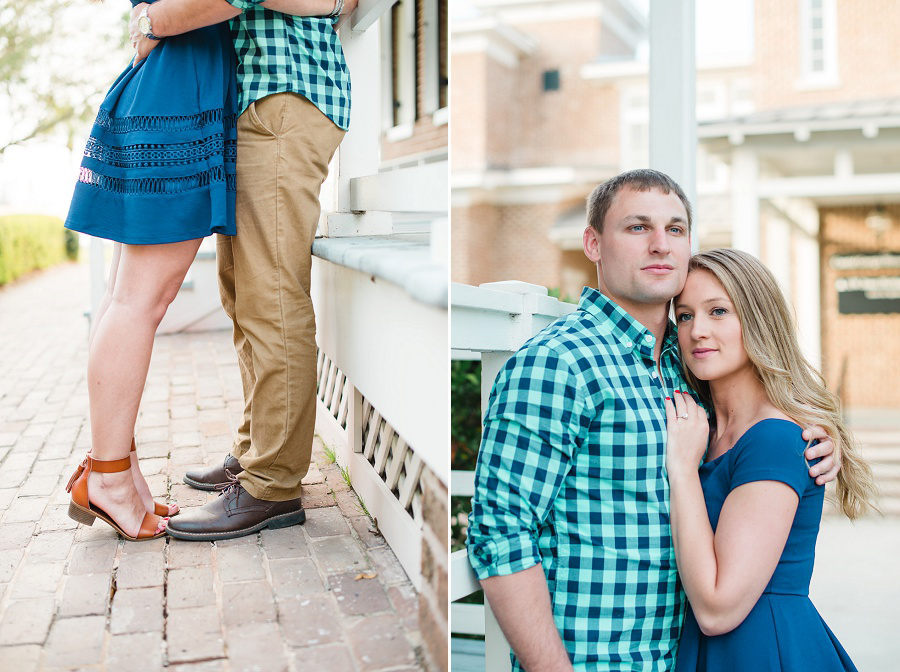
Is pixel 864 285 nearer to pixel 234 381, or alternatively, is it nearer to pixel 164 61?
pixel 234 381

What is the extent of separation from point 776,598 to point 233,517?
91 centimetres

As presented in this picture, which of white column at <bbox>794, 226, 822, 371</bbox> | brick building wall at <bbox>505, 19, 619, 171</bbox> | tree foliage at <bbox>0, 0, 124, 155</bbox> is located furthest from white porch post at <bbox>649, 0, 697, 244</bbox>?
brick building wall at <bbox>505, 19, 619, 171</bbox>

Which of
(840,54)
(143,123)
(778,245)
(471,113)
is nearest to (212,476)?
(143,123)

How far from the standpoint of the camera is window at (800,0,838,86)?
1041 cm

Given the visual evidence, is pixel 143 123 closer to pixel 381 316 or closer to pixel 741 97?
pixel 381 316

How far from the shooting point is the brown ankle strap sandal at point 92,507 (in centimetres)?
137

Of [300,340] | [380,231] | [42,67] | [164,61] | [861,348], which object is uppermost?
[42,67]

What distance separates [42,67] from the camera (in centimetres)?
192

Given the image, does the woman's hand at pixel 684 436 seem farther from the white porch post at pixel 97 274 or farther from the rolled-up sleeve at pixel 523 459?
the white porch post at pixel 97 274

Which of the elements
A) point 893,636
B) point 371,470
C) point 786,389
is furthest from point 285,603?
point 893,636

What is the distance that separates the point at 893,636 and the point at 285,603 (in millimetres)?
2803

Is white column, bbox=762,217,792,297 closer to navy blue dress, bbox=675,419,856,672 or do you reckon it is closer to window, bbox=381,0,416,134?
window, bbox=381,0,416,134

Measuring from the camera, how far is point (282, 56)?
4.87 ft

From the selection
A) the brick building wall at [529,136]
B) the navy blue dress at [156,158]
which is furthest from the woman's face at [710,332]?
the brick building wall at [529,136]
